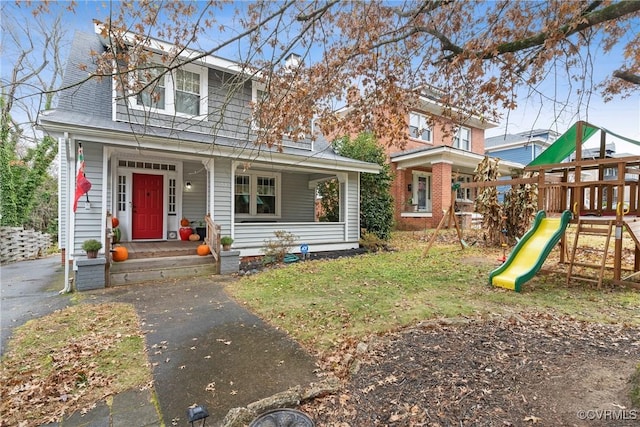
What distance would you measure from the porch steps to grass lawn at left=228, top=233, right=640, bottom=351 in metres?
1.33

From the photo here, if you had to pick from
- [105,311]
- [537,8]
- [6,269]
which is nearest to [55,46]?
[6,269]

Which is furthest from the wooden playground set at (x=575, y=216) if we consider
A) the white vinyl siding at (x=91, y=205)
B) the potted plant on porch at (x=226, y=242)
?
the white vinyl siding at (x=91, y=205)

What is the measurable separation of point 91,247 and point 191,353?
4.53 meters

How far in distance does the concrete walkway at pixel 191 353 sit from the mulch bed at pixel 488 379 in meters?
0.64

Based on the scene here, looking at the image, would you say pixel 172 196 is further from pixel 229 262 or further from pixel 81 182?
pixel 81 182

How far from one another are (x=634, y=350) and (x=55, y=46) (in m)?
24.3

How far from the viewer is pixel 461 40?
503 centimetres

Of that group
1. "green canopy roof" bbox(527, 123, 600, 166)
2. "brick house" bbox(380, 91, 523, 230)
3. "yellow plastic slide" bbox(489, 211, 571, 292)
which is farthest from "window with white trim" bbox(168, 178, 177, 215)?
"green canopy roof" bbox(527, 123, 600, 166)

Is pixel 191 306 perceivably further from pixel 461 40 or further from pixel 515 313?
pixel 461 40

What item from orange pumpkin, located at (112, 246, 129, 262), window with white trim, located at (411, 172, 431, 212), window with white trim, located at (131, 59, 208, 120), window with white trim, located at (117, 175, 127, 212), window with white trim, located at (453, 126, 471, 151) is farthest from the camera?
window with white trim, located at (453, 126, 471, 151)

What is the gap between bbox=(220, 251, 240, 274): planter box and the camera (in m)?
8.16

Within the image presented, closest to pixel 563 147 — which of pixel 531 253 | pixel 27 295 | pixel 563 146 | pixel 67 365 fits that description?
pixel 563 146

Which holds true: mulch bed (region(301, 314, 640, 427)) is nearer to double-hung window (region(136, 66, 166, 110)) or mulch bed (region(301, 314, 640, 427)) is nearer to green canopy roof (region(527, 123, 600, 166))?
double-hung window (region(136, 66, 166, 110))

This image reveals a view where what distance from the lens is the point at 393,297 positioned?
556cm
